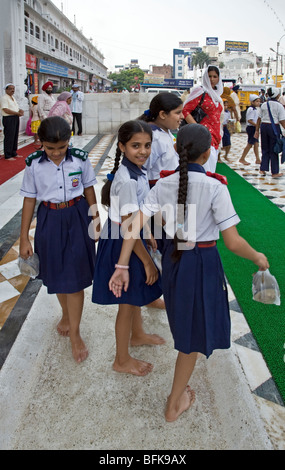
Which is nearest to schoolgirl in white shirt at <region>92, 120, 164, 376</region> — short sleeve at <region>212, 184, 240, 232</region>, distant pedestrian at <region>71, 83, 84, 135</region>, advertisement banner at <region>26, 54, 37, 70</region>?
short sleeve at <region>212, 184, 240, 232</region>

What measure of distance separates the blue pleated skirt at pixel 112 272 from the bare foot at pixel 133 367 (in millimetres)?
357

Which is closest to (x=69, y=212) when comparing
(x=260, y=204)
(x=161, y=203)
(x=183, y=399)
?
(x=161, y=203)

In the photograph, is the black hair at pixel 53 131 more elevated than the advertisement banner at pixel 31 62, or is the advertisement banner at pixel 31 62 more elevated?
the advertisement banner at pixel 31 62

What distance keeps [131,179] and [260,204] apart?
12.1 ft

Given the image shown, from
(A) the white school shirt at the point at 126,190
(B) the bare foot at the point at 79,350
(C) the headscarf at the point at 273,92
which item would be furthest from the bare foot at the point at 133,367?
(C) the headscarf at the point at 273,92

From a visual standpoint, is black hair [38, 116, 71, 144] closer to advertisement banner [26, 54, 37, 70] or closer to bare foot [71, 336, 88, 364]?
bare foot [71, 336, 88, 364]

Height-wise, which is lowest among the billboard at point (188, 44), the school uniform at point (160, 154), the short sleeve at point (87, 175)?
the short sleeve at point (87, 175)

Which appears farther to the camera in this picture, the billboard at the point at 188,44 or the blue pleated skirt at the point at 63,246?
the billboard at the point at 188,44

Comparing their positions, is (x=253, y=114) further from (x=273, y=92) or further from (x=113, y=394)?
(x=113, y=394)

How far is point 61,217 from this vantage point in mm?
1913

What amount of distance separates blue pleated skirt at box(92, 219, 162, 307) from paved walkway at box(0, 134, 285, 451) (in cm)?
43

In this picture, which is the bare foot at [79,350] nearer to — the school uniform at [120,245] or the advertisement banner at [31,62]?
the school uniform at [120,245]

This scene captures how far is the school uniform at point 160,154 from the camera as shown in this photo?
2156 mm
